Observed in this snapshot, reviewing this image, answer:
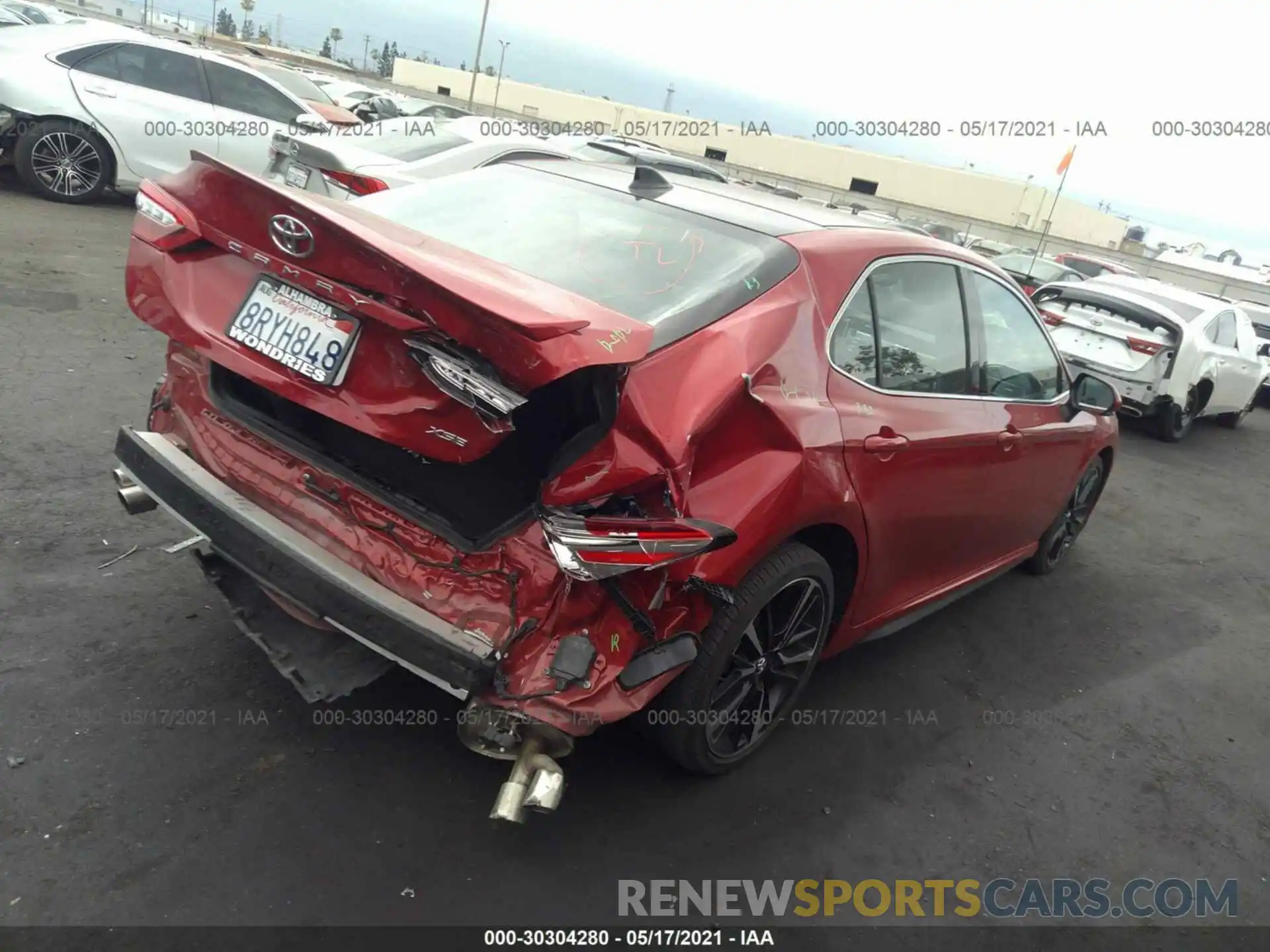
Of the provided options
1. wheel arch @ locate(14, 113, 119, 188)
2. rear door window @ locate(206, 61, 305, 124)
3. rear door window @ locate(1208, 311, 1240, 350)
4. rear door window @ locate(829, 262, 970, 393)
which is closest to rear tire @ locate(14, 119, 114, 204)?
wheel arch @ locate(14, 113, 119, 188)

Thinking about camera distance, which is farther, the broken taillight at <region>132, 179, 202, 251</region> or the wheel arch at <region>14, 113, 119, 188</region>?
the wheel arch at <region>14, 113, 119, 188</region>

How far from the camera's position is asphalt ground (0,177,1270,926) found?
2.37m

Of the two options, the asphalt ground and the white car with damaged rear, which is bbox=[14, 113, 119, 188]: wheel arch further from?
the white car with damaged rear

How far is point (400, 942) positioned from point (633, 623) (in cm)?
96

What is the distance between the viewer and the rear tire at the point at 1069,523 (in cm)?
505

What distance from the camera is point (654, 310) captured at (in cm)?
255

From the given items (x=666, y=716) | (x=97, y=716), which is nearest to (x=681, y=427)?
(x=666, y=716)

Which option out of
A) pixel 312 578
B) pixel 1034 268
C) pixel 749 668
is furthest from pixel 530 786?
pixel 1034 268

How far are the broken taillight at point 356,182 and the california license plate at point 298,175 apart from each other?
0.25 meters

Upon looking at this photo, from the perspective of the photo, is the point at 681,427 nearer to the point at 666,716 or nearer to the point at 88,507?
the point at 666,716

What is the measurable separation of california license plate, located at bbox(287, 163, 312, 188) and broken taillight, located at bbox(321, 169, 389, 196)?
9.8 inches

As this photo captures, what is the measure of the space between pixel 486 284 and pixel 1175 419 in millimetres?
9628

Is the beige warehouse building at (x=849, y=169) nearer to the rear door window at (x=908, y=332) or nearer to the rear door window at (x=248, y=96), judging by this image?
the rear door window at (x=248, y=96)

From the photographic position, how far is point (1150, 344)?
908 cm
